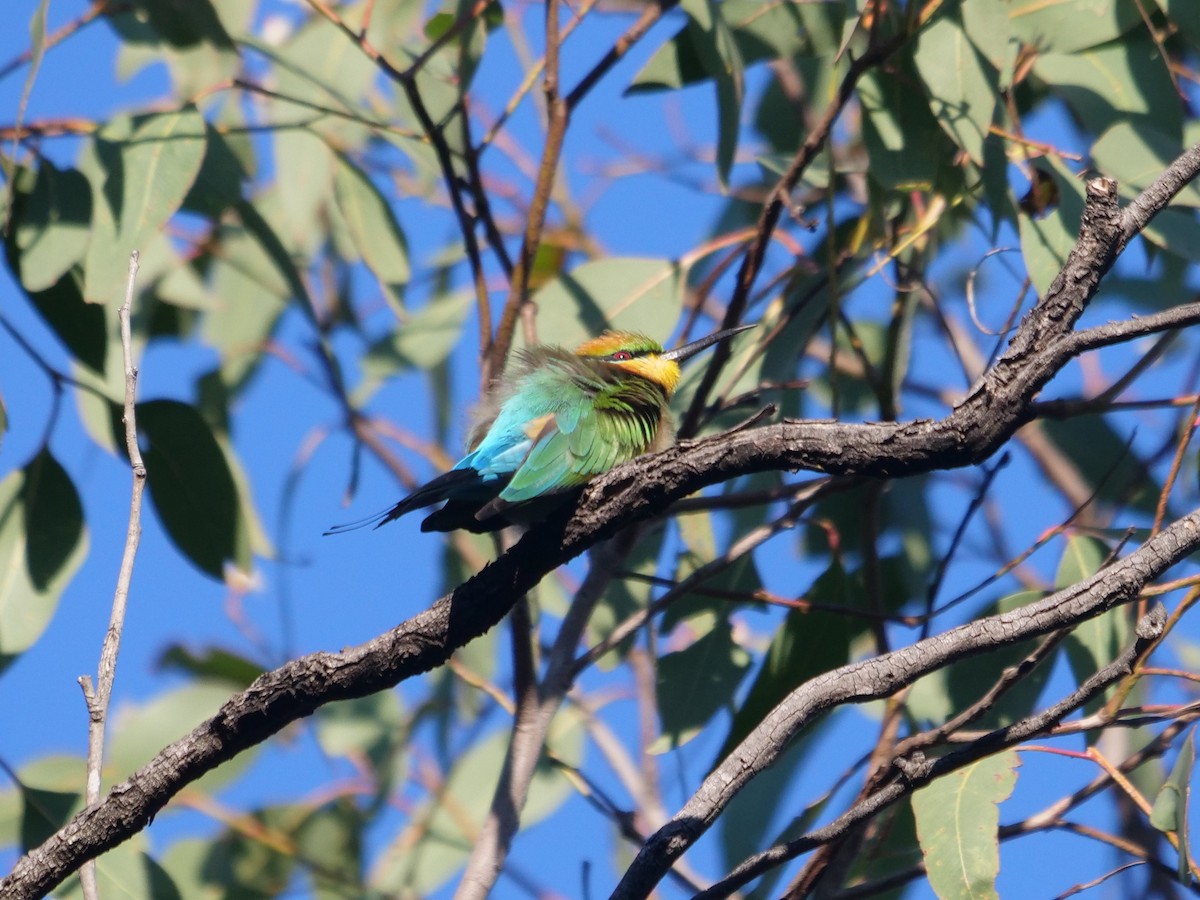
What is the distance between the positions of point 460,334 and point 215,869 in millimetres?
1555

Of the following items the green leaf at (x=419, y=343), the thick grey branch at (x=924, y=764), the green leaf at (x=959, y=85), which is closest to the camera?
the thick grey branch at (x=924, y=764)

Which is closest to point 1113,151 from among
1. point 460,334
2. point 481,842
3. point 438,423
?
point 481,842

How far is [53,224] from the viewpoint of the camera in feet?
9.46

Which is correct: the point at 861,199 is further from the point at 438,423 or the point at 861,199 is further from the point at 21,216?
the point at 21,216

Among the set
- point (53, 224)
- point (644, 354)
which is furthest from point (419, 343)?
point (53, 224)

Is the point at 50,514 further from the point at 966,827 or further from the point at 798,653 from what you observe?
the point at 966,827

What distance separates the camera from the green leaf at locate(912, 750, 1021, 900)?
2.17 meters

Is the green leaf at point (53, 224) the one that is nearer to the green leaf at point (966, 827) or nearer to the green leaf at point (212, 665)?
the green leaf at point (212, 665)

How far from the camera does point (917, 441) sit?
165 centimetres

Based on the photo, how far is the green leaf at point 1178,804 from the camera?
1972 mm

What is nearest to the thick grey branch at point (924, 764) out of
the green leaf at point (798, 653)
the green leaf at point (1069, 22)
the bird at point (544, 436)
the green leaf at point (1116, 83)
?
the bird at point (544, 436)

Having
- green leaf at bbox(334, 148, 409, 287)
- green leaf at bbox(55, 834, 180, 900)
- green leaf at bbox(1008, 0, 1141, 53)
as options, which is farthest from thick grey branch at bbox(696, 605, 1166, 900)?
green leaf at bbox(334, 148, 409, 287)

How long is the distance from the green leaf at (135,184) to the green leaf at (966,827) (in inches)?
68.1

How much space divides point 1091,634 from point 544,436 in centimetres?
117
